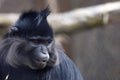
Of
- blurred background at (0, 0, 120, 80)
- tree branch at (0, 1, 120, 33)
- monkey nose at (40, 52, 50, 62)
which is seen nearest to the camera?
monkey nose at (40, 52, 50, 62)

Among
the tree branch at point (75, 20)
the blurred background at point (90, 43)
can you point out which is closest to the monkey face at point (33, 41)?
the tree branch at point (75, 20)

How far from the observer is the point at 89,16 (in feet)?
16.2

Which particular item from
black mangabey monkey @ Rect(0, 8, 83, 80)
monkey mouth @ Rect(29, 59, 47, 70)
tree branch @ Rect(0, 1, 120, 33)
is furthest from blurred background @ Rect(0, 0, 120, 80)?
monkey mouth @ Rect(29, 59, 47, 70)

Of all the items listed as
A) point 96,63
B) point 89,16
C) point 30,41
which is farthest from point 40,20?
point 96,63

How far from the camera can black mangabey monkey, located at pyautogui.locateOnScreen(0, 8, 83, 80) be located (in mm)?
4523

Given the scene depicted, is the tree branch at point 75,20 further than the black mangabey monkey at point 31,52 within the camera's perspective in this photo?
Yes

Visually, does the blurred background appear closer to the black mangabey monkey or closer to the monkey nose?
the black mangabey monkey

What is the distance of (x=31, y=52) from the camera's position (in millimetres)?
4566

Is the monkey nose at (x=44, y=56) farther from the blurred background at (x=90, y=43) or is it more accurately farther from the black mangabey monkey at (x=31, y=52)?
the blurred background at (x=90, y=43)

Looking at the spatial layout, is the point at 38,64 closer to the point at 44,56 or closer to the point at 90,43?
the point at 44,56

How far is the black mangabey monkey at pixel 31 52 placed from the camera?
14.8ft

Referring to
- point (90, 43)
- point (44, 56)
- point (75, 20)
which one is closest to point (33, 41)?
point (44, 56)

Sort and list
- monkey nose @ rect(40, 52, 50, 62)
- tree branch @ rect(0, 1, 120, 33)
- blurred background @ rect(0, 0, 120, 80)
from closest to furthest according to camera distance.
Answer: monkey nose @ rect(40, 52, 50, 62) < tree branch @ rect(0, 1, 120, 33) < blurred background @ rect(0, 0, 120, 80)

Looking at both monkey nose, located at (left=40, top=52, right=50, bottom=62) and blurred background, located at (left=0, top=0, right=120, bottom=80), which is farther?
blurred background, located at (left=0, top=0, right=120, bottom=80)
